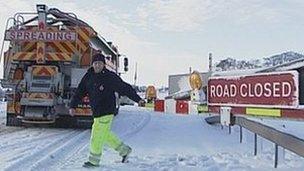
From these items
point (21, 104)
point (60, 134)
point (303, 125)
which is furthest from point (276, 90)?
point (21, 104)

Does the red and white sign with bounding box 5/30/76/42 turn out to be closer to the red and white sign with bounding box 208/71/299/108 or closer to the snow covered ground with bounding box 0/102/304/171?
the snow covered ground with bounding box 0/102/304/171

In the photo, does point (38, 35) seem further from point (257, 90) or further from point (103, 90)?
point (257, 90)

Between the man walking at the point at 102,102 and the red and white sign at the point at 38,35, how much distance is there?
5631mm

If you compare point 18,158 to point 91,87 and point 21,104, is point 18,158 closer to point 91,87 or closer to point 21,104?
point 91,87

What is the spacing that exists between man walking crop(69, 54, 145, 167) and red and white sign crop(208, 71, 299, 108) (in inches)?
57.0

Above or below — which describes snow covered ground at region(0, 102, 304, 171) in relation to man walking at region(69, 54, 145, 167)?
below

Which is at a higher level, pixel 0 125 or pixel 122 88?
pixel 122 88

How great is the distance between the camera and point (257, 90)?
25.2 ft

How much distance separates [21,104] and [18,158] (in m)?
4.81

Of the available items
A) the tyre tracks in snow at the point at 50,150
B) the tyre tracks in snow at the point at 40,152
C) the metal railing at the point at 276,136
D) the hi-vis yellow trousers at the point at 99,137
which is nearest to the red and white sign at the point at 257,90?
the metal railing at the point at 276,136

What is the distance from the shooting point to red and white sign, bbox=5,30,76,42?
1353 centimetres

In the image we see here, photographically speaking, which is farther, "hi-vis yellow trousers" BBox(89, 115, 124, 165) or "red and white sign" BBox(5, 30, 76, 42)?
"red and white sign" BBox(5, 30, 76, 42)

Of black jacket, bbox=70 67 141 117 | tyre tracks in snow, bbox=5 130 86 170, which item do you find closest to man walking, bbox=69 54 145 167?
black jacket, bbox=70 67 141 117

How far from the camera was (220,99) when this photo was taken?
8.84 m
